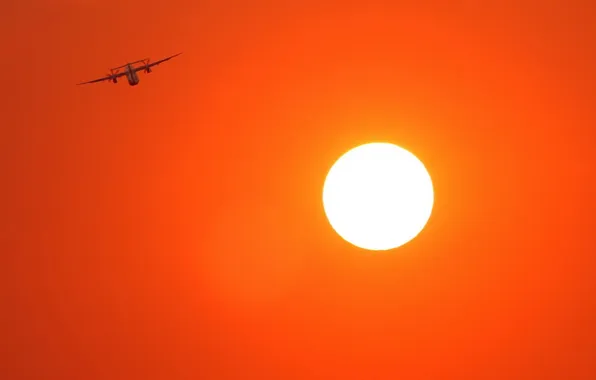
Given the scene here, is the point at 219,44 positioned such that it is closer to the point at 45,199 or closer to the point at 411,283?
the point at 45,199

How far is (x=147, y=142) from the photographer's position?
547 centimetres

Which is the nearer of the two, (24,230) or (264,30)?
(264,30)

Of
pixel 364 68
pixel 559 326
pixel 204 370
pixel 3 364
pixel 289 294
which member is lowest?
pixel 3 364

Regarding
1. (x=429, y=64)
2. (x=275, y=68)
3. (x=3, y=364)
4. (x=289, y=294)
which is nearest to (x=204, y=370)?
(x=289, y=294)

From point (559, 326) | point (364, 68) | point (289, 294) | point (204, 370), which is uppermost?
point (364, 68)

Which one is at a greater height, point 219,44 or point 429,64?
point 429,64

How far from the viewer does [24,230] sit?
18.5 ft

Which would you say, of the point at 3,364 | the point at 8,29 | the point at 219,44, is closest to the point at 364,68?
the point at 219,44

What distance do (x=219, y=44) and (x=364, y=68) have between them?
2.84ft

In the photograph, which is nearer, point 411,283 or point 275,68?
point 275,68

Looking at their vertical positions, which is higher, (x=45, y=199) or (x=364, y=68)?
(x=364, y=68)

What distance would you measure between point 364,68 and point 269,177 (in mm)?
880

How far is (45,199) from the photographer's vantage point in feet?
18.4

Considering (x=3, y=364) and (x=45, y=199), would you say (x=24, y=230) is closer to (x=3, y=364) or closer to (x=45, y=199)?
(x=45, y=199)
